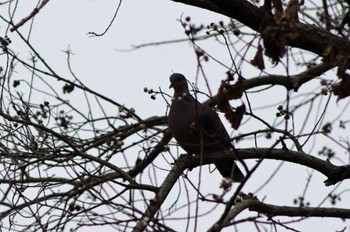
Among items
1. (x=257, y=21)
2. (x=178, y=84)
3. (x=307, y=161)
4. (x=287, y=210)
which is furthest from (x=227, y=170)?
(x=257, y=21)

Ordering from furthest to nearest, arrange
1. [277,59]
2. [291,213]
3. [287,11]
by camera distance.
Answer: [291,213], [277,59], [287,11]

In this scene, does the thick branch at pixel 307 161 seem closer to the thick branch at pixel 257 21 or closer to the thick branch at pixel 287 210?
the thick branch at pixel 287 210

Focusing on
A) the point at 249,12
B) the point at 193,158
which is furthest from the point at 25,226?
the point at 249,12

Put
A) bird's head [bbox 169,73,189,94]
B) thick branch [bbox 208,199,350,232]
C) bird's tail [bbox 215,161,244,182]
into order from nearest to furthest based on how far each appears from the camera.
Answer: thick branch [bbox 208,199,350,232] → bird's tail [bbox 215,161,244,182] → bird's head [bbox 169,73,189,94]

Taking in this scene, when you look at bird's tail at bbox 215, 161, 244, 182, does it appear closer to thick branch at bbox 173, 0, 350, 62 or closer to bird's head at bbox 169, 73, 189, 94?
bird's head at bbox 169, 73, 189, 94

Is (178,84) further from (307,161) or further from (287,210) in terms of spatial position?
(287,210)

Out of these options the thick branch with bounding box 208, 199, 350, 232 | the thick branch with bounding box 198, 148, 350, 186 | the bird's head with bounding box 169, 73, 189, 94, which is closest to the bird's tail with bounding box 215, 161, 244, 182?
the bird's head with bounding box 169, 73, 189, 94

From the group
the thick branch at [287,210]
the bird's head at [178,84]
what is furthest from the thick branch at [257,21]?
the bird's head at [178,84]

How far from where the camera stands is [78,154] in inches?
179

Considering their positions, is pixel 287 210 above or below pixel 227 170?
below

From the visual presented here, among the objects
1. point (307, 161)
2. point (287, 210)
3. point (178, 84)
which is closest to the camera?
point (287, 210)

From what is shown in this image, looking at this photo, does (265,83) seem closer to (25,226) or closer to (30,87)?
(30,87)

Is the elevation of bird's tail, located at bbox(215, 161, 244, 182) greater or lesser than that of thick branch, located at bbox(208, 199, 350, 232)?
greater

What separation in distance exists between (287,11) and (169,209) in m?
1.96
